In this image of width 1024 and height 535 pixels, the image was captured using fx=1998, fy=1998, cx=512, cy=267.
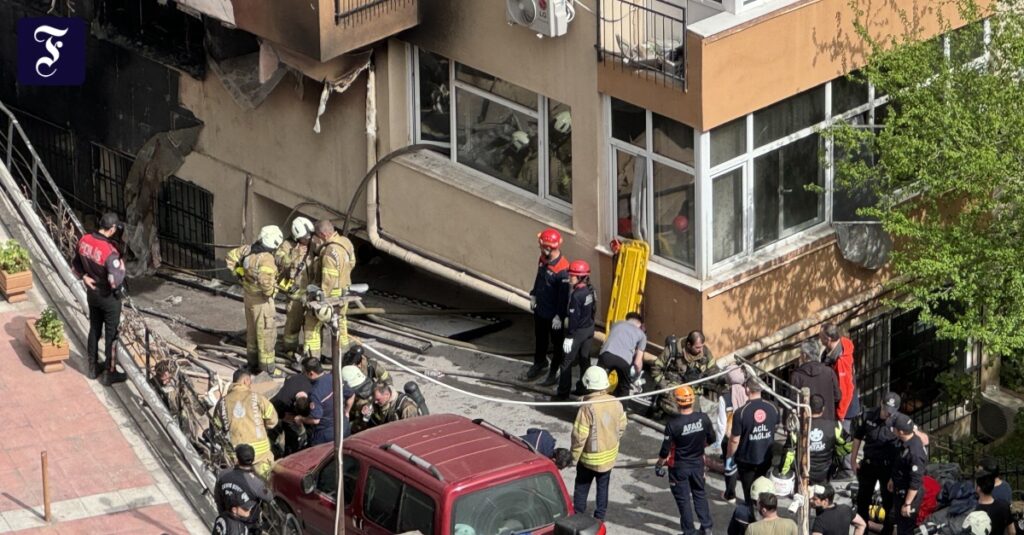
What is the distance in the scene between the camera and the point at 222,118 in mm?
26281

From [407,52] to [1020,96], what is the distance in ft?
24.2

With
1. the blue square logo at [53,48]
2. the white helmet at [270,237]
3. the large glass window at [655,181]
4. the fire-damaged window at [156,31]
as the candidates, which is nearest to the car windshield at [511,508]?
the large glass window at [655,181]

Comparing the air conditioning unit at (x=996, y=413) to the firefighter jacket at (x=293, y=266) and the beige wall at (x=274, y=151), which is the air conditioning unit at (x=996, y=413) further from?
the firefighter jacket at (x=293, y=266)

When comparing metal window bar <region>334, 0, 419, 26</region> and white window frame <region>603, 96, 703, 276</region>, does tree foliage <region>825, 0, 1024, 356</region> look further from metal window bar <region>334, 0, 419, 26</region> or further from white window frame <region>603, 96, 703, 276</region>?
metal window bar <region>334, 0, 419, 26</region>

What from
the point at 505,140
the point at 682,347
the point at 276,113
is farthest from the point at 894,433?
the point at 276,113

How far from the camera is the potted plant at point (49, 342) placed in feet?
66.7

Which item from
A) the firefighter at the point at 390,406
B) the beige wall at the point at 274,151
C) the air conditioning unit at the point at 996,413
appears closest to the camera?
the firefighter at the point at 390,406

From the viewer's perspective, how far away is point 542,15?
21.0m

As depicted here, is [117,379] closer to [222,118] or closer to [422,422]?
[422,422]

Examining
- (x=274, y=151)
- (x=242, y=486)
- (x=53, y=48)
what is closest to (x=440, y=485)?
(x=242, y=486)

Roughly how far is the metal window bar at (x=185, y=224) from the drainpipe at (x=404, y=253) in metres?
3.80

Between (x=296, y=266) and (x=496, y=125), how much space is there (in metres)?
2.95

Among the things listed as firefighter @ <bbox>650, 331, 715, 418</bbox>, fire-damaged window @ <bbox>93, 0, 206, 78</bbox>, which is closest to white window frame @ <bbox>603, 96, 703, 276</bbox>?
firefighter @ <bbox>650, 331, 715, 418</bbox>

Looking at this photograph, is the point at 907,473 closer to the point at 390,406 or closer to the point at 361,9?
the point at 390,406
